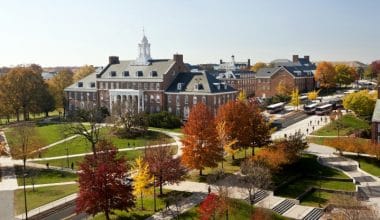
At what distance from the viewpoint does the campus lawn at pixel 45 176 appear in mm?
48072

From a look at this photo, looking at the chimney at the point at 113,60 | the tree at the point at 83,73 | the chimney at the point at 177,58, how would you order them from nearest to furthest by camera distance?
the chimney at the point at 177,58 < the chimney at the point at 113,60 < the tree at the point at 83,73

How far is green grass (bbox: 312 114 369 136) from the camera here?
6938 centimetres

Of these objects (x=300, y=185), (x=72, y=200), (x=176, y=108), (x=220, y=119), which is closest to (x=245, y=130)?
(x=220, y=119)

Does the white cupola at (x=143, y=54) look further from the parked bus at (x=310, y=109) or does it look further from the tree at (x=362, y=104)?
the tree at (x=362, y=104)

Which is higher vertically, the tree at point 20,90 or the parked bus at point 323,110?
the tree at point 20,90

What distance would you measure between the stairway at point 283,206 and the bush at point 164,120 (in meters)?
37.7

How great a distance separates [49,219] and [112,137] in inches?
1227

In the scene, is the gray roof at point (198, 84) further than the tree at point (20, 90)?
No

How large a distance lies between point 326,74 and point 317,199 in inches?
3492

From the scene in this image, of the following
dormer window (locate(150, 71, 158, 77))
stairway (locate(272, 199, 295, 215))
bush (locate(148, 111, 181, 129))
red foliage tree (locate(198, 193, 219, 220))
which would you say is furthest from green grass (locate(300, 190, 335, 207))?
dormer window (locate(150, 71, 158, 77))

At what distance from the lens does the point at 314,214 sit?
38.0 metres

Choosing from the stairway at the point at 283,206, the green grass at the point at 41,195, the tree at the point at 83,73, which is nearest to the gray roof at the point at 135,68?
the tree at the point at 83,73

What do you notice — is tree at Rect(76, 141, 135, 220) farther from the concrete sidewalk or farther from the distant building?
the distant building

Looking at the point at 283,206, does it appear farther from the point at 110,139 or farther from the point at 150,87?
the point at 150,87
